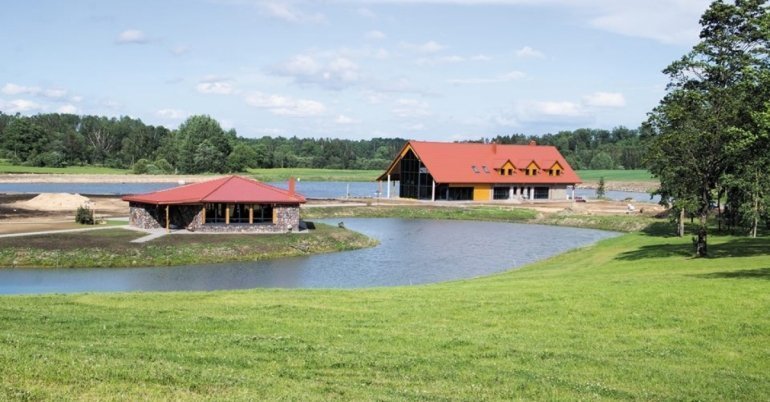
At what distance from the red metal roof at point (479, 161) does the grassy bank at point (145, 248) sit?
37.9 meters

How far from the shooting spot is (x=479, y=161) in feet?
287

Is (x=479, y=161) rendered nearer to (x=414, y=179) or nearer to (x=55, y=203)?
(x=414, y=179)

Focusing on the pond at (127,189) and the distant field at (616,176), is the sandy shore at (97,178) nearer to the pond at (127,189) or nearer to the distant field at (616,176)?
the pond at (127,189)

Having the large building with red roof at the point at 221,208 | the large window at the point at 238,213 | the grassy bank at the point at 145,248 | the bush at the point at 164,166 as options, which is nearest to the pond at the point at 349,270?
the grassy bank at the point at 145,248

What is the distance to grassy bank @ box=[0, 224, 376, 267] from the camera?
126ft

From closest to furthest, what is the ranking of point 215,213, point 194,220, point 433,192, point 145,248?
1. point 145,248
2. point 194,220
3. point 215,213
4. point 433,192

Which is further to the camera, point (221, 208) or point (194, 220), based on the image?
point (221, 208)

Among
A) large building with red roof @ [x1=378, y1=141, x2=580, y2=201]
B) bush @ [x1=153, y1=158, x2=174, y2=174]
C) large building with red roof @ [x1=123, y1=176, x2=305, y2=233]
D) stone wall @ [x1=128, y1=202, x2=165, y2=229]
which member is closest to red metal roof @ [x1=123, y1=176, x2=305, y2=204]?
large building with red roof @ [x1=123, y1=176, x2=305, y2=233]

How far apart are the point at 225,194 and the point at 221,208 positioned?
130 centimetres

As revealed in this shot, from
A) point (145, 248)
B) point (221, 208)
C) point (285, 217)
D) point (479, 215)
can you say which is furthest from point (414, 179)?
point (145, 248)

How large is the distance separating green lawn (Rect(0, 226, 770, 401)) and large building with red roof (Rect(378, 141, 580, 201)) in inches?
2371

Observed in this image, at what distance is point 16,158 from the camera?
156500mm

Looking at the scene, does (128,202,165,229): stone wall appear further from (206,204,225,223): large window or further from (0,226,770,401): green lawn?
(0,226,770,401): green lawn

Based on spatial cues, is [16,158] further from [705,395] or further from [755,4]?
[705,395]
